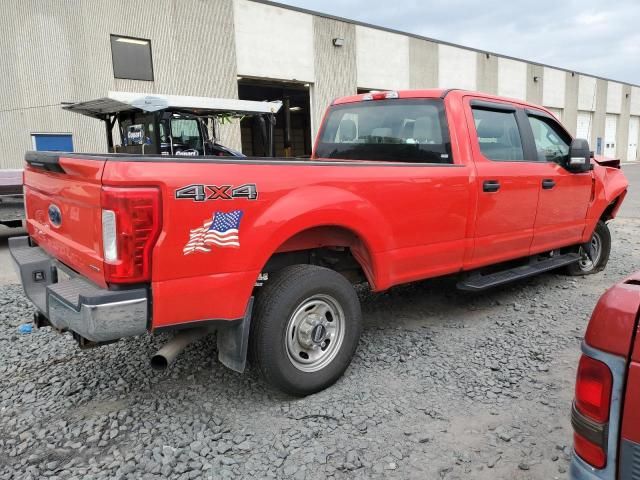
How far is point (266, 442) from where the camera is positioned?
2.75m

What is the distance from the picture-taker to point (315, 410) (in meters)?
3.05

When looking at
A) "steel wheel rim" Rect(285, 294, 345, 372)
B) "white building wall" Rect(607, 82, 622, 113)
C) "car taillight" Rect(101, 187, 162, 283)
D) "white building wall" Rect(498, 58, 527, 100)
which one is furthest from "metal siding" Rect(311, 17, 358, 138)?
"white building wall" Rect(607, 82, 622, 113)

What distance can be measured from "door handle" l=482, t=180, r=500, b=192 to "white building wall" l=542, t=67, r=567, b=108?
34.7 metres

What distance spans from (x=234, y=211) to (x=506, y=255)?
285 centimetres

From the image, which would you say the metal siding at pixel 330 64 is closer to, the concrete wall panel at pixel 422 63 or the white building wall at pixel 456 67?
the concrete wall panel at pixel 422 63

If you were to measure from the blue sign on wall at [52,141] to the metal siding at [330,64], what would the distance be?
9.17 meters

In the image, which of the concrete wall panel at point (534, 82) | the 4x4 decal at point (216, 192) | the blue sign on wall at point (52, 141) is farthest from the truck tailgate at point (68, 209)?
the concrete wall panel at point (534, 82)

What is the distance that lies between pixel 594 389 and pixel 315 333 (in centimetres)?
186

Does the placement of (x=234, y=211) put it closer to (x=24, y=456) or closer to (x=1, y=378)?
(x=24, y=456)

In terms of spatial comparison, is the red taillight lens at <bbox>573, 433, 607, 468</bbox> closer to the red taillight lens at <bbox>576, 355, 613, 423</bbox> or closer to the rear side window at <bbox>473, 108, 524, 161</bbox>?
the red taillight lens at <bbox>576, 355, 613, 423</bbox>

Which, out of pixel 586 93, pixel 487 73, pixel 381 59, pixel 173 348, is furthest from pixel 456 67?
pixel 173 348

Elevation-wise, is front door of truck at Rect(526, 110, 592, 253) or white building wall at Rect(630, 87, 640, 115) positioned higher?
white building wall at Rect(630, 87, 640, 115)

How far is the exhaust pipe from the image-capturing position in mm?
2703

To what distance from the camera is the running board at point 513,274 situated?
4234 mm
